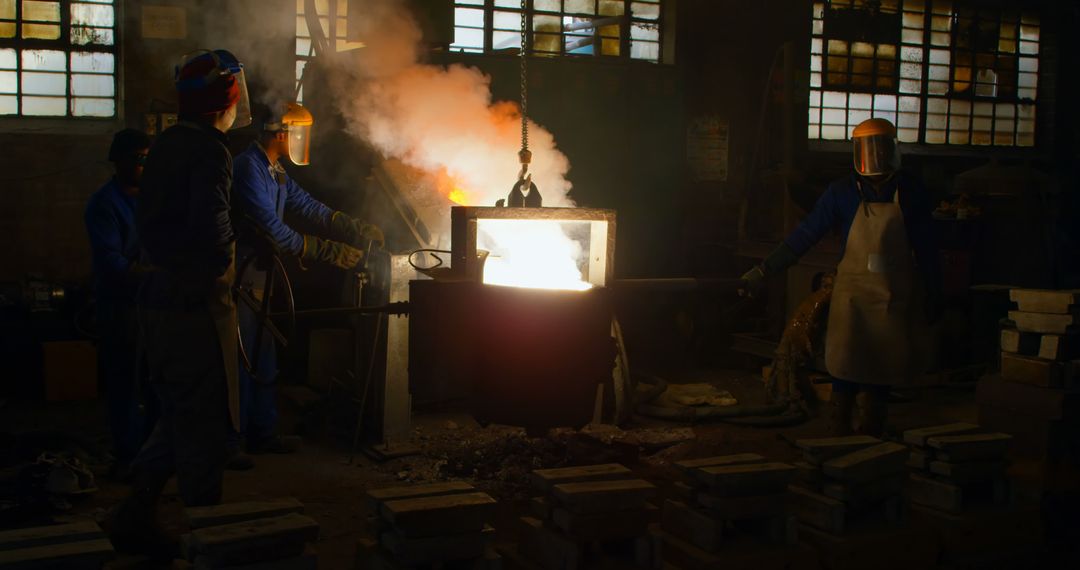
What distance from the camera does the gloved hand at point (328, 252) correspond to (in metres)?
5.77

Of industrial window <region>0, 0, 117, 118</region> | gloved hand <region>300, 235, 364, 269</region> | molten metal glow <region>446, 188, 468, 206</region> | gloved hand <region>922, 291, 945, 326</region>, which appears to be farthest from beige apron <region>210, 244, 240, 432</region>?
industrial window <region>0, 0, 117, 118</region>

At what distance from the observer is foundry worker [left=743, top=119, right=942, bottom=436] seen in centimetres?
562

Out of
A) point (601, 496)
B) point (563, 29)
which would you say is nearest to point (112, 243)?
point (601, 496)

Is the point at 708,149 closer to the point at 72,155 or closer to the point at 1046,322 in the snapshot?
the point at 1046,322

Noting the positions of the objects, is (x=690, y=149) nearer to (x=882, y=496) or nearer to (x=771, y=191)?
(x=771, y=191)

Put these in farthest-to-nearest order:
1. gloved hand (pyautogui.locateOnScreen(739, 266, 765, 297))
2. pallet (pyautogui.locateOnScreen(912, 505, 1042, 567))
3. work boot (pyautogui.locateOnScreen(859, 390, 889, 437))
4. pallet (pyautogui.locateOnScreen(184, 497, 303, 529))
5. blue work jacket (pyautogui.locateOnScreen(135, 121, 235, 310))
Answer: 1. gloved hand (pyautogui.locateOnScreen(739, 266, 765, 297))
2. work boot (pyautogui.locateOnScreen(859, 390, 889, 437))
3. pallet (pyautogui.locateOnScreen(912, 505, 1042, 567))
4. blue work jacket (pyautogui.locateOnScreen(135, 121, 235, 310))
5. pallet (pyautogui.locateOnScreen(184, 497, 303, 529))

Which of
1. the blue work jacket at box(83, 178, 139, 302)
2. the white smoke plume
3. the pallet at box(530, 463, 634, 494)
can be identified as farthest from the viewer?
the white smoke plume

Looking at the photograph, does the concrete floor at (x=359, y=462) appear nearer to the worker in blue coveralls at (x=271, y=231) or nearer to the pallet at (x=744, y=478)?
the worker in blue coveralls at (x=271, y=231)

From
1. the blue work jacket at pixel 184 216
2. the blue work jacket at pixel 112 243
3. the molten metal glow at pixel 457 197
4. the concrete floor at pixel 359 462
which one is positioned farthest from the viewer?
the molten metal glow at pixel 457 197

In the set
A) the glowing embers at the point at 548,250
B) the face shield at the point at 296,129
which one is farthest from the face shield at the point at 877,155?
the face shield at the point at 296,129

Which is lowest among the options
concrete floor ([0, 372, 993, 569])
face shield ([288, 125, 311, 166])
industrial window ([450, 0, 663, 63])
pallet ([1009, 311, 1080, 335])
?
concrete floor ([0, 372, 993, 569])

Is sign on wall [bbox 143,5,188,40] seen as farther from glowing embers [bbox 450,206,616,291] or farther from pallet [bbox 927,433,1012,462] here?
pallet [bbox 927,433,1012,462]

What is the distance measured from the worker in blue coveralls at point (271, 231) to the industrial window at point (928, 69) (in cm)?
830

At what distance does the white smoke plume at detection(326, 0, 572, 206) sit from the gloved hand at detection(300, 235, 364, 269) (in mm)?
1156
